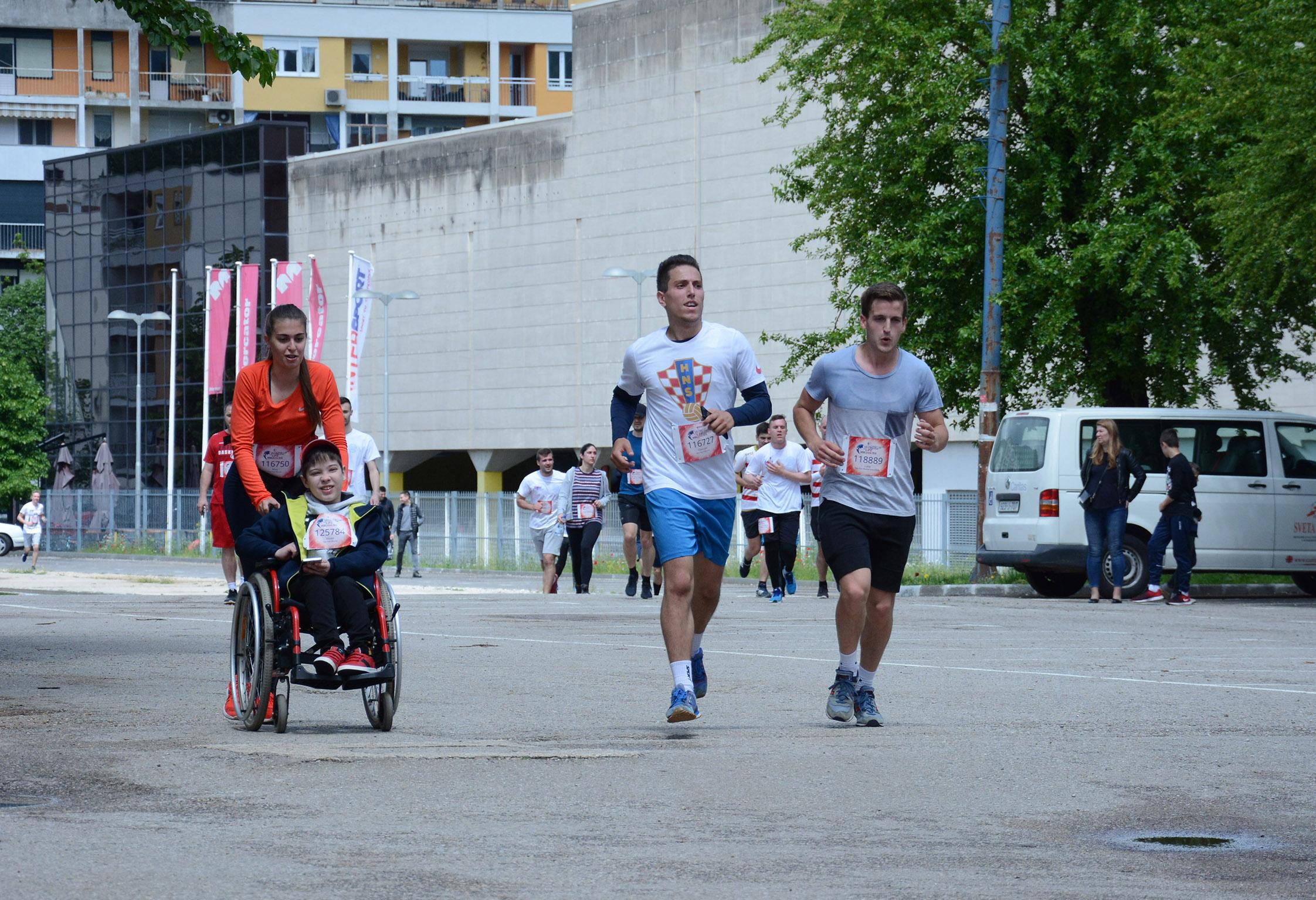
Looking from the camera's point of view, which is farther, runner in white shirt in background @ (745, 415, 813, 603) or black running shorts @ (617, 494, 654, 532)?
black running shorts @ (617, 494, 654, 532)

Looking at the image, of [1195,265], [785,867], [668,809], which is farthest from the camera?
[1195,265]

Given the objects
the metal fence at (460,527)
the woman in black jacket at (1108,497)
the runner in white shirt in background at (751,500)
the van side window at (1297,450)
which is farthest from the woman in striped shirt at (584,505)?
the metal fence at (460,527)

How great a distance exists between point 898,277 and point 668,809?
79.4ft

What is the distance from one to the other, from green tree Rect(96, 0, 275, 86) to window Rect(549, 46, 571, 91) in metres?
72.2

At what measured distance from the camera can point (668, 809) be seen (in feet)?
20.8

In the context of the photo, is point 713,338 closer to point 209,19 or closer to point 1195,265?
point 209,19

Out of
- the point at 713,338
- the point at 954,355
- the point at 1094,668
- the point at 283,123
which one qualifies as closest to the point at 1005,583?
the point at 954,355

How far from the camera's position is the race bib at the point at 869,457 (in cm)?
887

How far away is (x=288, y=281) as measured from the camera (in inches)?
1965

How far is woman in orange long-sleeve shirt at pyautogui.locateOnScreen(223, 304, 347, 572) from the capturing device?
888 cm

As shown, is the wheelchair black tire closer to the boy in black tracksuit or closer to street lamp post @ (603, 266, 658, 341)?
the boy in black tracksuit

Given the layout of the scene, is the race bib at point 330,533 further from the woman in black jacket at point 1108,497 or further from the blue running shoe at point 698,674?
the woman in black jacket at point 1108,497

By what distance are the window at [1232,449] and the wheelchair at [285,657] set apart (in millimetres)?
16397

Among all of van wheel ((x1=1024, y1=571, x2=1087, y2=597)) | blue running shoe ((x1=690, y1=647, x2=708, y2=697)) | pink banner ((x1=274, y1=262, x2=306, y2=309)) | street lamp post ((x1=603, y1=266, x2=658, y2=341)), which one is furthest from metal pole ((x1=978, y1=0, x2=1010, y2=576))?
pink banner ((x1=274, y1=262, x2=306, y2=309))
